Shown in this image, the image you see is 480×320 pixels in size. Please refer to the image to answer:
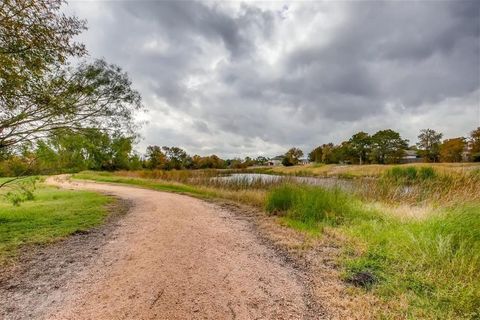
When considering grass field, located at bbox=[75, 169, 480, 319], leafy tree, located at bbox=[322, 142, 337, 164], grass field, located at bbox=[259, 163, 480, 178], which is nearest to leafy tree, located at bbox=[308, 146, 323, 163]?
leafy tree, located at bbox=[322, 142, 337, 164]

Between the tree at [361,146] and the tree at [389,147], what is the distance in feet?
9.35

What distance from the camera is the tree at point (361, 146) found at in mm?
72125

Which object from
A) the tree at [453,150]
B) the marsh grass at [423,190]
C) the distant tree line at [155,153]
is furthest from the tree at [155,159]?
the tree at [453,150]

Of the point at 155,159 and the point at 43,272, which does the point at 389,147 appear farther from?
the point at 43,272

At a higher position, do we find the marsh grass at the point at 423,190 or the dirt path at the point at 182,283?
the marsh grass at the point at 423,190

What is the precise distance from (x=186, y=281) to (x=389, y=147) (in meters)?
75.7

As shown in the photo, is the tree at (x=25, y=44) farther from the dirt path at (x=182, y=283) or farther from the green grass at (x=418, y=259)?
the green grass at (x=418, y=259)

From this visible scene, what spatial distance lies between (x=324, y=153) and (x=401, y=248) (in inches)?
3345

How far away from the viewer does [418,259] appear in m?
4.45

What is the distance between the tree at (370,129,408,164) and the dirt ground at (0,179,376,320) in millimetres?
71174

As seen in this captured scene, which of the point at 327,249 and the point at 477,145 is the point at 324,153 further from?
the point at 327,249

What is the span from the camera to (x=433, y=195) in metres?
8.84

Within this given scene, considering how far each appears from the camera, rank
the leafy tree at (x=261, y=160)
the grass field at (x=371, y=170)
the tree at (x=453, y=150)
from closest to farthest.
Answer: the grass field at (x=371, y=170) < the tree at (x=453, y=150) < the leafy tree at (x=261, y=160)

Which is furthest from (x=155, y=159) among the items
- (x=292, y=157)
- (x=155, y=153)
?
(x=292, y=157)
